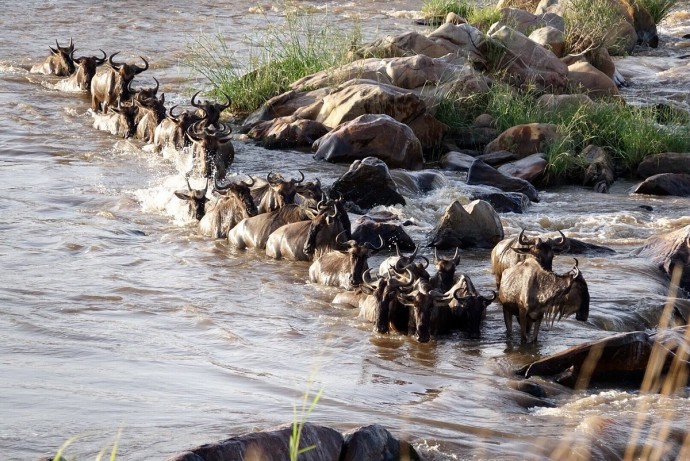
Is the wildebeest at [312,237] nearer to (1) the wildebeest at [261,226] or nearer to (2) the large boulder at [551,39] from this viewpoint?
(1) the wildebeest at [261,226]

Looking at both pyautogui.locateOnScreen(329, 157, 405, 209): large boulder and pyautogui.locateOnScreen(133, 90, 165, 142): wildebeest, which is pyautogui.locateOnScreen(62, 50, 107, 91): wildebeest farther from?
pyautogui.locateOnScreen(329, 157, 405, 209): large boulder

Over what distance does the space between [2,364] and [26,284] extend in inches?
105

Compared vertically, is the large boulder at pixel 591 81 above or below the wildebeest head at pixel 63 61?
above

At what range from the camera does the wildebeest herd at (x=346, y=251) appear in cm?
913

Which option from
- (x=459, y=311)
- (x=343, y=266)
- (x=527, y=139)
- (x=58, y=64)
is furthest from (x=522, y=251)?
(x=58, y=64)

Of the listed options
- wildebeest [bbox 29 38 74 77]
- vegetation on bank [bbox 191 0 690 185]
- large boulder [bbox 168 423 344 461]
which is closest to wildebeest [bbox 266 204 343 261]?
vegetation on bank [bbox 191 0 690 185]

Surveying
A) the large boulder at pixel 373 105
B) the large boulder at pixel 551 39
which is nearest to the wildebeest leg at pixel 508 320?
the large boulder at pixel 373 105

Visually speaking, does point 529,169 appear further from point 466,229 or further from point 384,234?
point 384,234

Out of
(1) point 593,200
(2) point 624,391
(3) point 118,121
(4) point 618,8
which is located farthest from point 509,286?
(4) point 618,8

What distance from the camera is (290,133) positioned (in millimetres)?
17250

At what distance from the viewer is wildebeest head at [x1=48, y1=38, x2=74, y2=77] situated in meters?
21.7

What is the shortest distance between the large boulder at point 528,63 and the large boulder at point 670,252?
7231 mm

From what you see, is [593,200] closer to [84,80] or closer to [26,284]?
[26,284]

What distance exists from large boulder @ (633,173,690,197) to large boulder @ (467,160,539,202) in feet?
4.82
